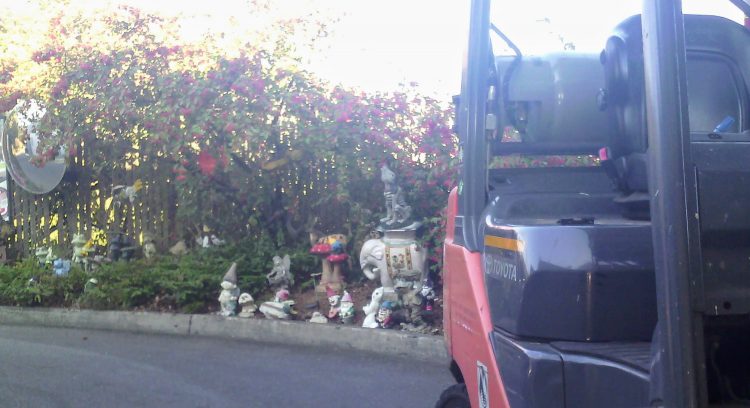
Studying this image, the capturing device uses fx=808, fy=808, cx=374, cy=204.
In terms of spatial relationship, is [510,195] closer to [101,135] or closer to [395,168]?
[395,168]

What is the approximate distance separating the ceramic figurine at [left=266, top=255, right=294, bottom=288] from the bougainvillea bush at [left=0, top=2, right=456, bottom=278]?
2.65 feet

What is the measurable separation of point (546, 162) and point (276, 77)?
4111 mm

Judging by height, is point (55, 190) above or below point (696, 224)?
above

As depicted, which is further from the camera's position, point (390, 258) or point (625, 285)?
point (390, 258)

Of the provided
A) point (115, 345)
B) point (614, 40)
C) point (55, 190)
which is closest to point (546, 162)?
point (614, 40)

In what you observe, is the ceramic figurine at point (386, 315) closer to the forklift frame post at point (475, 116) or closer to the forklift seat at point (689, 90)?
the forklift frame post at point (475, 116)

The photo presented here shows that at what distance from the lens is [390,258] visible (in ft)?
25.0

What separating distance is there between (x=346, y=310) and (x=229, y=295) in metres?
1.38

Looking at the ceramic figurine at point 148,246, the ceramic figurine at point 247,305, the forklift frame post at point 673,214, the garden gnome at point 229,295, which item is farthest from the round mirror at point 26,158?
the forklift frame post at point 673,214

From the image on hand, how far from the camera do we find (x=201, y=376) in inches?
261

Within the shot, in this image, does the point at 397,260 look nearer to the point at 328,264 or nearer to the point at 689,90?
the point at 328,264

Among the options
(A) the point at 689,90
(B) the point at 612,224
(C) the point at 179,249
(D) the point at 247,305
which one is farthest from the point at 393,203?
(B) the point at 612,224

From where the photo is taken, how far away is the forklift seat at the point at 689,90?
2545 mm

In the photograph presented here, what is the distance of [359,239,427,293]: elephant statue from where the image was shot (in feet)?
24.8
